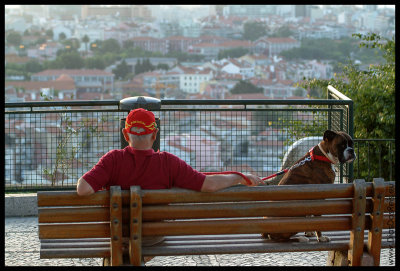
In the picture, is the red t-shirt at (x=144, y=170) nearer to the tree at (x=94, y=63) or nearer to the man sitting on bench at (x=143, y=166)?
the man sitting on bench at (x=143, y=166)

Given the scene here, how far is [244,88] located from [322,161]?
107m

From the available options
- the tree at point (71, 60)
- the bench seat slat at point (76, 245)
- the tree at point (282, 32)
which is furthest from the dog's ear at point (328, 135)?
the tree at point (282, 32)

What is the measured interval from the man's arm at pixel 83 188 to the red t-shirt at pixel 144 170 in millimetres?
147

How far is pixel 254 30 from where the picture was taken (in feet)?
481

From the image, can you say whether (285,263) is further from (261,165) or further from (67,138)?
(67,138)

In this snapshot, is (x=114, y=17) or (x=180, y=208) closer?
(x=180, y=208)

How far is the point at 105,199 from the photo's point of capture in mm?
3291

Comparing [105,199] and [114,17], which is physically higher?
[114,17]

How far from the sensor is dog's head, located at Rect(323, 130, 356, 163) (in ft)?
13.3

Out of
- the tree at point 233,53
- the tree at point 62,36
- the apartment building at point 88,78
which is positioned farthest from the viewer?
the tree at point 62,36

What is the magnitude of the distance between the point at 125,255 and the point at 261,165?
12.3 feet

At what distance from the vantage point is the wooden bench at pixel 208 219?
130 inches

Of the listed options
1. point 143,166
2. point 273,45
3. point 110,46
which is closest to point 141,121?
point 143,166

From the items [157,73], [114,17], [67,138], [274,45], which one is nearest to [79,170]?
[67,138]
